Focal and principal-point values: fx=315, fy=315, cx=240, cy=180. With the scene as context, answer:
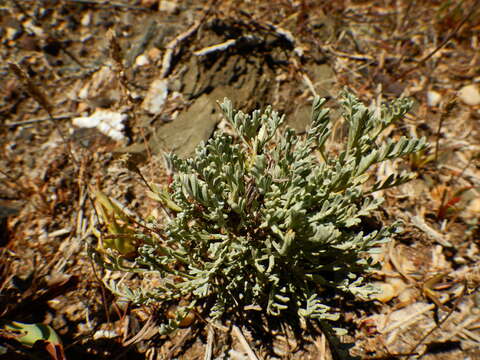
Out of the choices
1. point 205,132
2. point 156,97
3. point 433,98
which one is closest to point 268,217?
point 205,132

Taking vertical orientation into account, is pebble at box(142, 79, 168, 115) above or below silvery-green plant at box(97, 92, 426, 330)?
above

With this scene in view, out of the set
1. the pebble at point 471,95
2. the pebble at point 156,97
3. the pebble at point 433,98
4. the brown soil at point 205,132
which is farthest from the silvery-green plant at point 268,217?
the pebble at point 471,95

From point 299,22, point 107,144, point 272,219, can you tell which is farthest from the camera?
point 299,22

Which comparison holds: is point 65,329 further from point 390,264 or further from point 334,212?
point 390,264

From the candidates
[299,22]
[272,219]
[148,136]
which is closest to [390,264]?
[272,219]

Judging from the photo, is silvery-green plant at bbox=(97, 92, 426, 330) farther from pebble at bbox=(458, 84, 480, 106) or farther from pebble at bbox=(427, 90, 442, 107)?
pebble at bbox=(458, 84, 480, 106)

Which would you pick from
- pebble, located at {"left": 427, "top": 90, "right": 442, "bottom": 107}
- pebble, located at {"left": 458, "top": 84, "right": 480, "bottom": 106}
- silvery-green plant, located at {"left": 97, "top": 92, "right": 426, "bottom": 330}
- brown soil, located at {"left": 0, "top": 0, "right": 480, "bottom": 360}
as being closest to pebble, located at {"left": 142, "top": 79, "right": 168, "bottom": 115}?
brown soil, located at {"left": 0, "top": 0, "right": 480, "bottom": 360}
